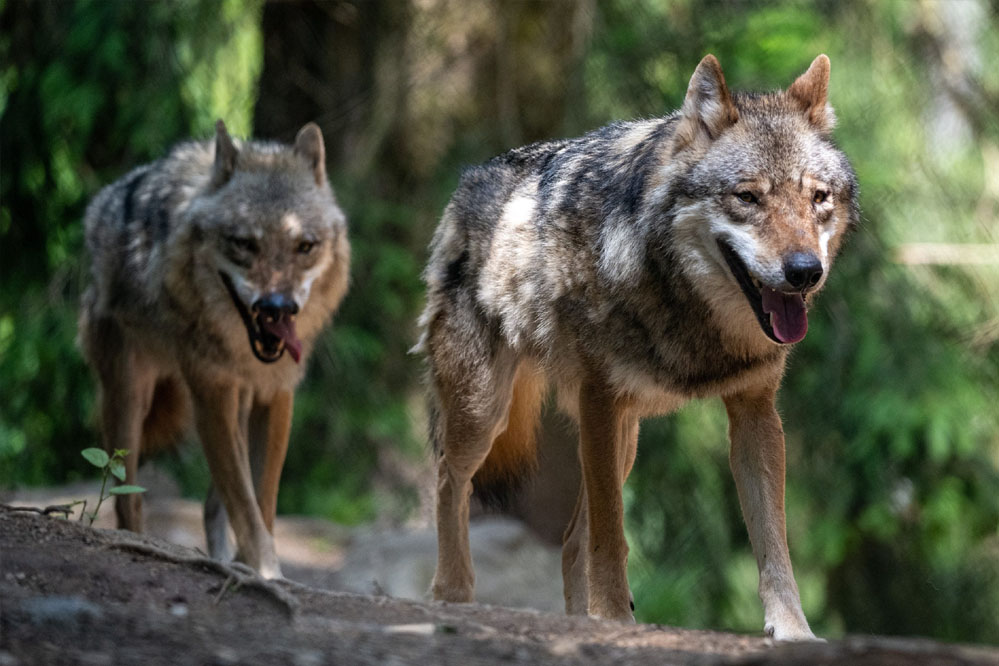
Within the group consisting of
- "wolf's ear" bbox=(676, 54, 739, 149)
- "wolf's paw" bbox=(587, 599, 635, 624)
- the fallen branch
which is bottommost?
"wolf's paw" bbox=(587, 599, 635, 624)

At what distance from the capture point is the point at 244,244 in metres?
5.96

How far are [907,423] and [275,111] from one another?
18.1 feet

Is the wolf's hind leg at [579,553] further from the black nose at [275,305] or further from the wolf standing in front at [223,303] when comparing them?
the black nose at [275,305]

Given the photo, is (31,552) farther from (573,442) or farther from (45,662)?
(573,442)

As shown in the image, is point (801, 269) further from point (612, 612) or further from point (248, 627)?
point (248, 627)

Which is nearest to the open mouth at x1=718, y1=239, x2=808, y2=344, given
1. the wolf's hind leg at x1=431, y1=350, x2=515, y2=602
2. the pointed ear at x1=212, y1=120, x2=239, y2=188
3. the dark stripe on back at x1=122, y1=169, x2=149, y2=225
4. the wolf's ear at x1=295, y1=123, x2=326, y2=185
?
the wolf's hind leg at x1=431, y1=350, x2=515, y2=602

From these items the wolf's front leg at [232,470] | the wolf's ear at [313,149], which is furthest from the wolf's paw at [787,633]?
the wolf's ear at [313,149]

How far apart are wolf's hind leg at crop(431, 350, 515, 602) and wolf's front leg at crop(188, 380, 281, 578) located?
0.97 meters

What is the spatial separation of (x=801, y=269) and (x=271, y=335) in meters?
3.01

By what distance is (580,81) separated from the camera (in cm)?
799

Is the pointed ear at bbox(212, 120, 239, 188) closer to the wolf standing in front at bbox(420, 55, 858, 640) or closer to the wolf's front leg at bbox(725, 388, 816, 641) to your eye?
the wolf standing in front at bbox(420, 55, 858, 640)

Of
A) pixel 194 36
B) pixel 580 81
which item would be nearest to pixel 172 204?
pixel 194 36

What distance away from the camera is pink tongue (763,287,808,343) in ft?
12.7

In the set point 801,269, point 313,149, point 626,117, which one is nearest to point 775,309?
point 801,269
